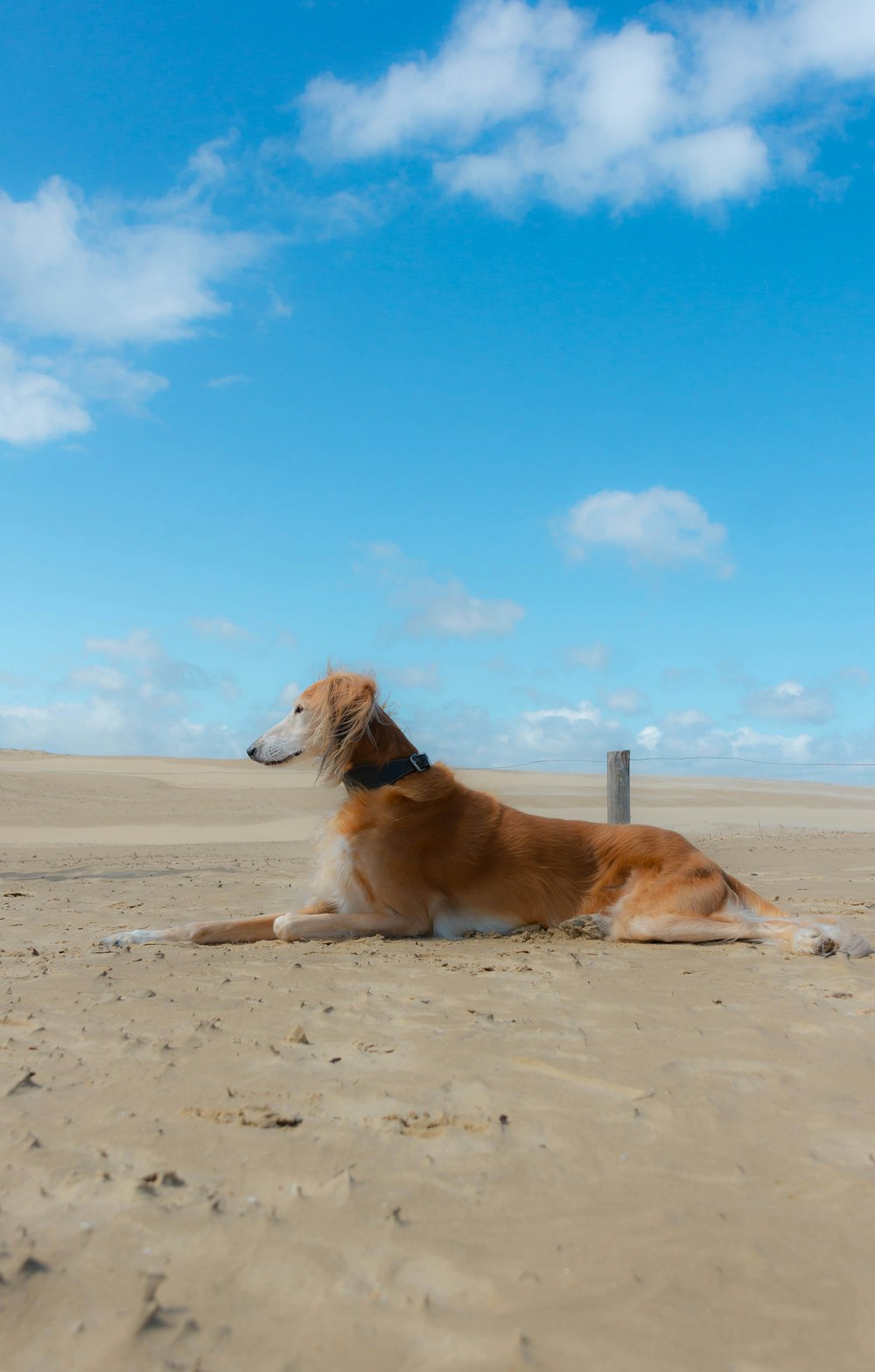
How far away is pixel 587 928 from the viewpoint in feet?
17.8

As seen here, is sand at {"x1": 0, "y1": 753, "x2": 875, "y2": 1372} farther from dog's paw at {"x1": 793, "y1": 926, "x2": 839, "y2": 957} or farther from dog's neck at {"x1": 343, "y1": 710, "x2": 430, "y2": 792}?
dog's neck at {"x1": 343, "y1": 710, "x2": 430, "y2": 792}

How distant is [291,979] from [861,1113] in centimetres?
238

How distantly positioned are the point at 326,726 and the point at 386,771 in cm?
44

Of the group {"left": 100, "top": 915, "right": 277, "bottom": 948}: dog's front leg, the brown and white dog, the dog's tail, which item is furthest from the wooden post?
{"left": 100, "top": 915, "right": 277, "bottom": 948}: dog's front leg

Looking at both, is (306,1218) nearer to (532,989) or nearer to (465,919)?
(532,989)

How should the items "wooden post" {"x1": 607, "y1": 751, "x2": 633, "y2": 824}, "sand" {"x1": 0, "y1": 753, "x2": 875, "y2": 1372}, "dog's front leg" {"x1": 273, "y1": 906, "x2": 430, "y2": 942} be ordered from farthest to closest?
"wooden post" {"x1": 607, "y1": 751, "x2": 633, "y2": 824} → "dog's front leg" {"x1": 273, "y1": 906, "x2": 430, "y2": 942} → "sand" {"x1": 0, "y1": 753, "x2": 875, "y2": 1372}

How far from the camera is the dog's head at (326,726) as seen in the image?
17.9 ft

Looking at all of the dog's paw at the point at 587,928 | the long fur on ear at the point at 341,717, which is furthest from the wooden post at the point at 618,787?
the long fur on ear at the point at 341,717

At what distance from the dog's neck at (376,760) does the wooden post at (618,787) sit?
786 cm

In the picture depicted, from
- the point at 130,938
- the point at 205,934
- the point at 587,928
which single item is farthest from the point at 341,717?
the point at 587,928

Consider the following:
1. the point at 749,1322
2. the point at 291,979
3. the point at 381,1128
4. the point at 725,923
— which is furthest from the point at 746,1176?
the point at 725,923

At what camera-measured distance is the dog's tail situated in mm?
4992

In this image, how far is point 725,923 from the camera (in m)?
5.28

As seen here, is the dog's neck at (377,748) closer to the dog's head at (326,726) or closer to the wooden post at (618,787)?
the dog's head at (326,726)
